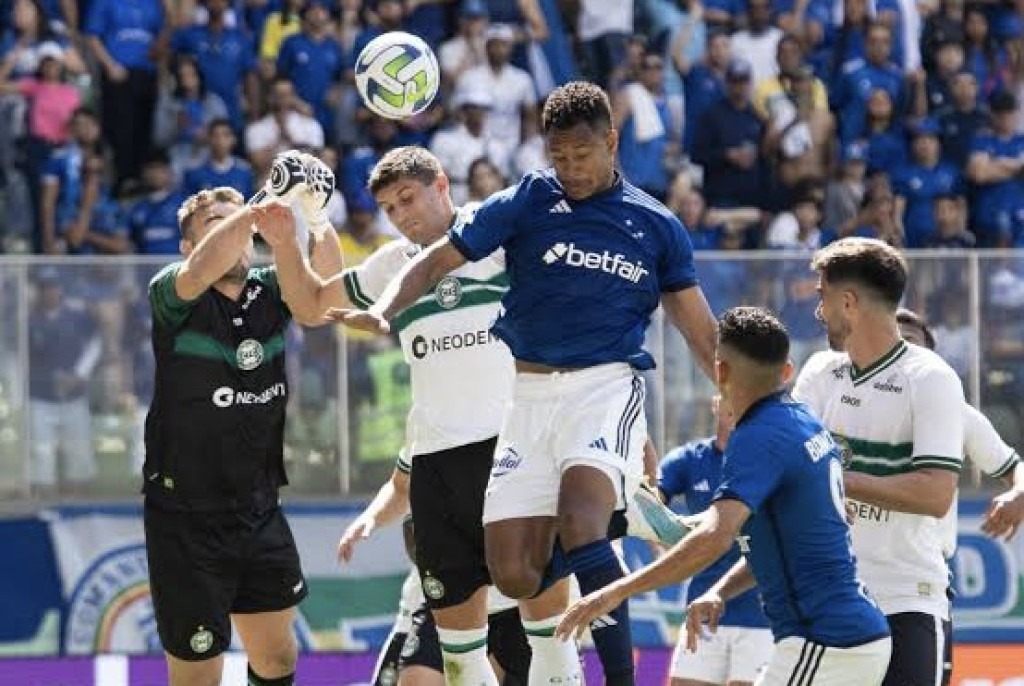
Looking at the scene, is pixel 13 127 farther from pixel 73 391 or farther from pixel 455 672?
pixel 455 672

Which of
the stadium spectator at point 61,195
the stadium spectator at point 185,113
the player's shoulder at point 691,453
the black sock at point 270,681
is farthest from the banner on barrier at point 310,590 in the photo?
the black sock at point 270,681

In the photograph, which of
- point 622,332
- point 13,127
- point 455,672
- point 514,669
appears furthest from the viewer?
point 13,127

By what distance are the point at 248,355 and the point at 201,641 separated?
1.21m

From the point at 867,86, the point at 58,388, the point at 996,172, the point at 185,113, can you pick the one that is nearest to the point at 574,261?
the point at 58,388

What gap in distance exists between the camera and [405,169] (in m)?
8.58

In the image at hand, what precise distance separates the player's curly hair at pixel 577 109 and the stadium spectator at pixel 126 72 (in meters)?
10.3

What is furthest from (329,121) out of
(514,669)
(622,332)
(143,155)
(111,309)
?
(622,332)

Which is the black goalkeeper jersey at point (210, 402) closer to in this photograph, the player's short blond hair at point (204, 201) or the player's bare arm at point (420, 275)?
the player's short blond hair at point (204, 201)

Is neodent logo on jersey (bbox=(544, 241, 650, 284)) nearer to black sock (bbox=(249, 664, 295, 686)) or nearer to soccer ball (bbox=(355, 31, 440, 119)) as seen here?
soccer ball (bbox=(355, 31, 440, 119))

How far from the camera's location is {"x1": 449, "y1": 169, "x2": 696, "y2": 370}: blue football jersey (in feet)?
25.5

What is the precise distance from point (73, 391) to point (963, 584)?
5.88 meters

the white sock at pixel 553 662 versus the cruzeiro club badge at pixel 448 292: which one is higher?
the cruzeiro club badge at pixel 448 292

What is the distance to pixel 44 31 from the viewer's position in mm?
17578

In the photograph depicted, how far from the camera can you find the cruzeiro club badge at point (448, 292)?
8688mm
